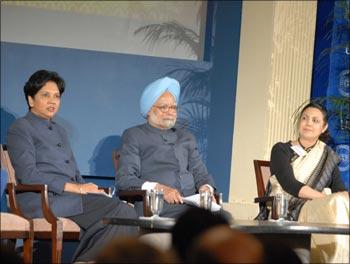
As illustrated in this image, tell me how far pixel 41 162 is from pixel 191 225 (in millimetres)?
3068

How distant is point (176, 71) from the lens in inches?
222

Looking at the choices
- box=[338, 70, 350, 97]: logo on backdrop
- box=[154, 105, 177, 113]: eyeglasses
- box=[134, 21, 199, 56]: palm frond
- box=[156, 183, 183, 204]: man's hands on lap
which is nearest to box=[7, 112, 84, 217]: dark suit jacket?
box=[156, 183, 183, 204]: man's hands on lap

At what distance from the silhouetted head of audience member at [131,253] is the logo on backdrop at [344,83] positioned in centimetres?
481

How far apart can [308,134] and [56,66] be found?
1797mm

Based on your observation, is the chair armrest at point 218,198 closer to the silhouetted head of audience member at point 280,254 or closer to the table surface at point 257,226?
the table surface at point 257,226

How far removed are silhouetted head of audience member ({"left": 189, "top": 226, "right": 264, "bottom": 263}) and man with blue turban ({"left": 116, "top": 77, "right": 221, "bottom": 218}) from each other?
336 cm

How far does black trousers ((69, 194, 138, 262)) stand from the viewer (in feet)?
13.3

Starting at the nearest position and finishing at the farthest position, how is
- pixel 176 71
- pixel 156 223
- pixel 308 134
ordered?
pixel 156 223 → pixel 308 134 → pixel 176 71

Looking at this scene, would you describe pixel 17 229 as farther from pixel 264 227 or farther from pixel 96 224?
pixel 264 227

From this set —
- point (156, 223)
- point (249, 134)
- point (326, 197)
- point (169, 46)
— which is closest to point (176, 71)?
point (169, 46)

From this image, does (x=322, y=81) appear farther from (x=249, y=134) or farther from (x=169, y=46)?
(x=169, y=46)

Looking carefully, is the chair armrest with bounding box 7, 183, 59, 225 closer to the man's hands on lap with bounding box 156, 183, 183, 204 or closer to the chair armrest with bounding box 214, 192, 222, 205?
the man's hands on lap with bounding box 156, 183, 183, 204


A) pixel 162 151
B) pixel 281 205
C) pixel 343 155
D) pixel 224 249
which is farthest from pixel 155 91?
pixel 224 249

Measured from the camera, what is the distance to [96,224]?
4.11m
